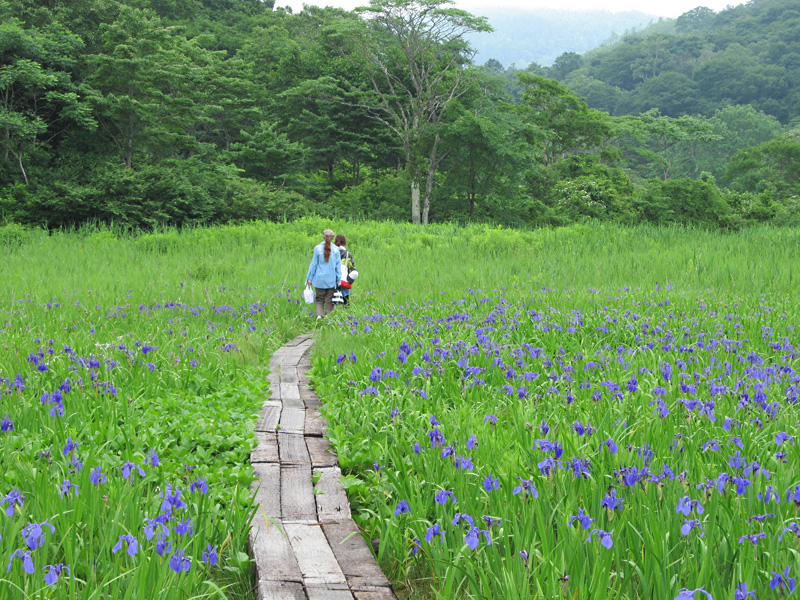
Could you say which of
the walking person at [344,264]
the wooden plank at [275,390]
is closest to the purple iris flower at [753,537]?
the wooden plank at [275,390]

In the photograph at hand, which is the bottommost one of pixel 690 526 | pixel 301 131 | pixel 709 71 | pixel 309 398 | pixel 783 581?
pixel 309 398

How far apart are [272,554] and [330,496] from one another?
0.64m

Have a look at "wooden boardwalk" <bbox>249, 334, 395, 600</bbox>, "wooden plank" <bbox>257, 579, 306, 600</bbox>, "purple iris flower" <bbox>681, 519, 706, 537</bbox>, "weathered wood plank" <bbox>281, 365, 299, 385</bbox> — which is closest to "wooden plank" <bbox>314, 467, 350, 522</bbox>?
"wooden boardwalk" <bbox>249, 334, 395, 600</bbox>

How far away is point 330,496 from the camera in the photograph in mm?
3014

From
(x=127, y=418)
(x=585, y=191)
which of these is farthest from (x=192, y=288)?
(x=585, y=191)

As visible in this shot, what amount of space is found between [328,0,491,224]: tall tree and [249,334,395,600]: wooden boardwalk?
77.8 feet

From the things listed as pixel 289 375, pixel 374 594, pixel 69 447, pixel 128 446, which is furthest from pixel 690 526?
pixel 289 375

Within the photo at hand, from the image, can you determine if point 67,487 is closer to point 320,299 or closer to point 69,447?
point 69,447

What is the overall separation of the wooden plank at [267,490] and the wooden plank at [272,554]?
4.7 inches

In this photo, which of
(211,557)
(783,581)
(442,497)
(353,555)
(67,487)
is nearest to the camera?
(783,581)

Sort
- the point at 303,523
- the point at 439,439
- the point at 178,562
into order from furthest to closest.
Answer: the point at 439,439, the point at 303,523, the point at 178,562

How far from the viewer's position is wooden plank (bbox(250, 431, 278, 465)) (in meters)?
3.36

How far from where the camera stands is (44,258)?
13.0 m

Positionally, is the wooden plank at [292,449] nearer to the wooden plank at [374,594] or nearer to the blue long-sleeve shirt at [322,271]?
the wooden plank at [374,594]
